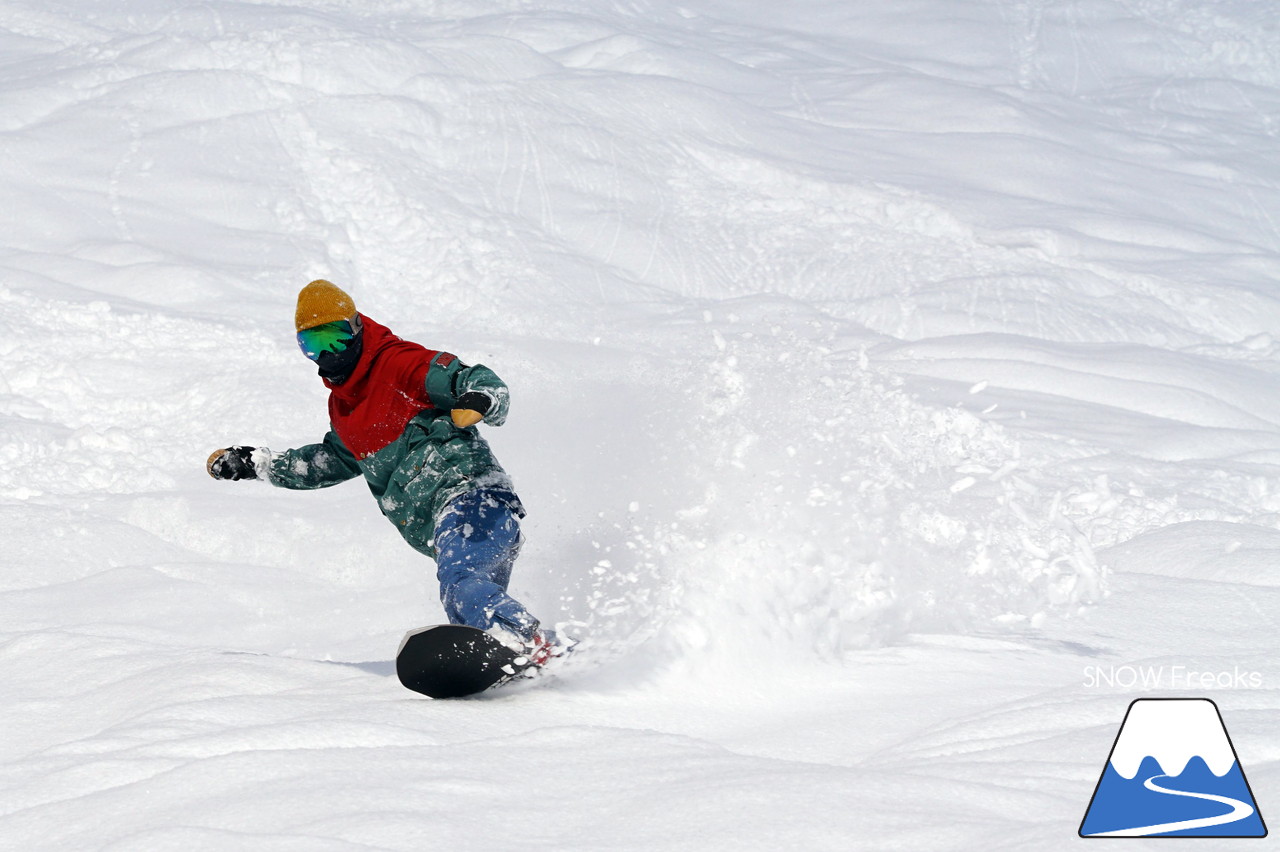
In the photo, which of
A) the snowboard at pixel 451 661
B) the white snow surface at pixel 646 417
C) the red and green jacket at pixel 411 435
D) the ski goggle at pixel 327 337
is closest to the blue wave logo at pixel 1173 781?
the white snow surface at pixel 646 417

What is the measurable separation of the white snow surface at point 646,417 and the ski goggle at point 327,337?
Answer: 0.98m

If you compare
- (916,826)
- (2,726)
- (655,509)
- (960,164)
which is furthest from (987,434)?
(960,164)

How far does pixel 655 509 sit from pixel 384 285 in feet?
14.1

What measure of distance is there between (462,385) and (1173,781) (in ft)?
7.33

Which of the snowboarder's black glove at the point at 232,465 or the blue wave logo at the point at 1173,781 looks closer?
the blue wave logo at the point at 1173,781

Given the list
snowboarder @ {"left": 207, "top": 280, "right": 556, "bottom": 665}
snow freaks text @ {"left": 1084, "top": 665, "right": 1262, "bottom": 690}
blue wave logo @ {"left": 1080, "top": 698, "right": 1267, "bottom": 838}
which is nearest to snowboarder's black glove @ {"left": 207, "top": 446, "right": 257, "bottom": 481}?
snowboarder @ {"left": 207, "top": 280, "right": 556, "bottom": 665}

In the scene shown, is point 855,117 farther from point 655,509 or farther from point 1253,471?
point 655,509

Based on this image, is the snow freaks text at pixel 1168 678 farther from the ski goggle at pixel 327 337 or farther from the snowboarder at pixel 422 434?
the ski goggle at pixel 327 337

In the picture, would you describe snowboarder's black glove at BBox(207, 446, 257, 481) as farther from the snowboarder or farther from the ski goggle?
the ski goggle

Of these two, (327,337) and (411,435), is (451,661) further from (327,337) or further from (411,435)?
(327,337)

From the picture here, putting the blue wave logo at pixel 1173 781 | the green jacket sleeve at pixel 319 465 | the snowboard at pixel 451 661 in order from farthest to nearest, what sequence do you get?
1. the green jacket sleeve at pixel 319 465
2. the snowboard at pixel 451 661
3. the blue wave logo at pixel 1173 781

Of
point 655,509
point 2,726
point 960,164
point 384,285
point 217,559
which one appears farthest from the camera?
point 960,164

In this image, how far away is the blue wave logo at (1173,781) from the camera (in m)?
1.90

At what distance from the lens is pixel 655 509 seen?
4.48 meters
